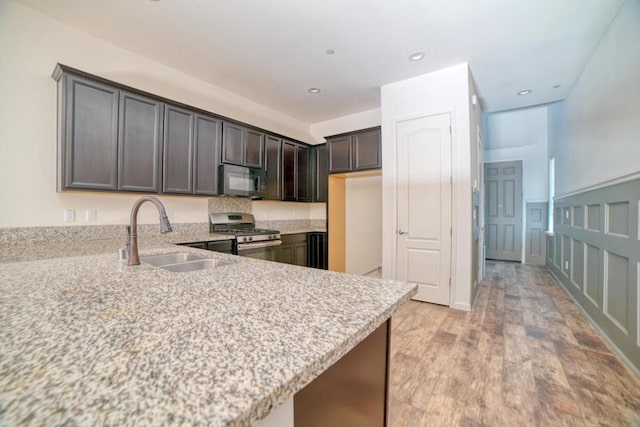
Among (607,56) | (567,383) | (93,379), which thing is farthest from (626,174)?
(93,379)

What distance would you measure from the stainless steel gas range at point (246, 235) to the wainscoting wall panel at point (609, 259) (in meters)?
3.25

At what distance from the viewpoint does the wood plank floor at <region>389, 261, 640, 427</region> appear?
147 cm

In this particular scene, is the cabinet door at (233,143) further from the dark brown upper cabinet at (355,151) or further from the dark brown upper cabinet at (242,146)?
the dark brown upper cabinet at (355,151)

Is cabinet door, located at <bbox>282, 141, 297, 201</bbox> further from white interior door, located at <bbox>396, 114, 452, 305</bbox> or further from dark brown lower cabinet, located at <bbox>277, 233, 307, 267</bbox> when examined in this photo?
white interior door, located at <bbox>396, 114, 452, 305</bbox>

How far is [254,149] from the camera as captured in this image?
3615 mm

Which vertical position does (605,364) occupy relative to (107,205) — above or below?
below

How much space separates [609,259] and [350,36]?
10.00 feet

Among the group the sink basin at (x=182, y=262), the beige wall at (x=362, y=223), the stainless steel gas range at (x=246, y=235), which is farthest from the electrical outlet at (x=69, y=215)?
the beige wall at (x=362, y=223)

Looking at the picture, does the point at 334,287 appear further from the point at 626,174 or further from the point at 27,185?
the point at 27,185

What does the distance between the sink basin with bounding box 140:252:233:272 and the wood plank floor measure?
140 cm

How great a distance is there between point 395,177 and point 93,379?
3355 mm

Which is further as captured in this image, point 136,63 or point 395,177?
point 395,177

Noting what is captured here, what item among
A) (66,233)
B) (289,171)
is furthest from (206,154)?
(66,233)

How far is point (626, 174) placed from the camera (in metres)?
1.89
